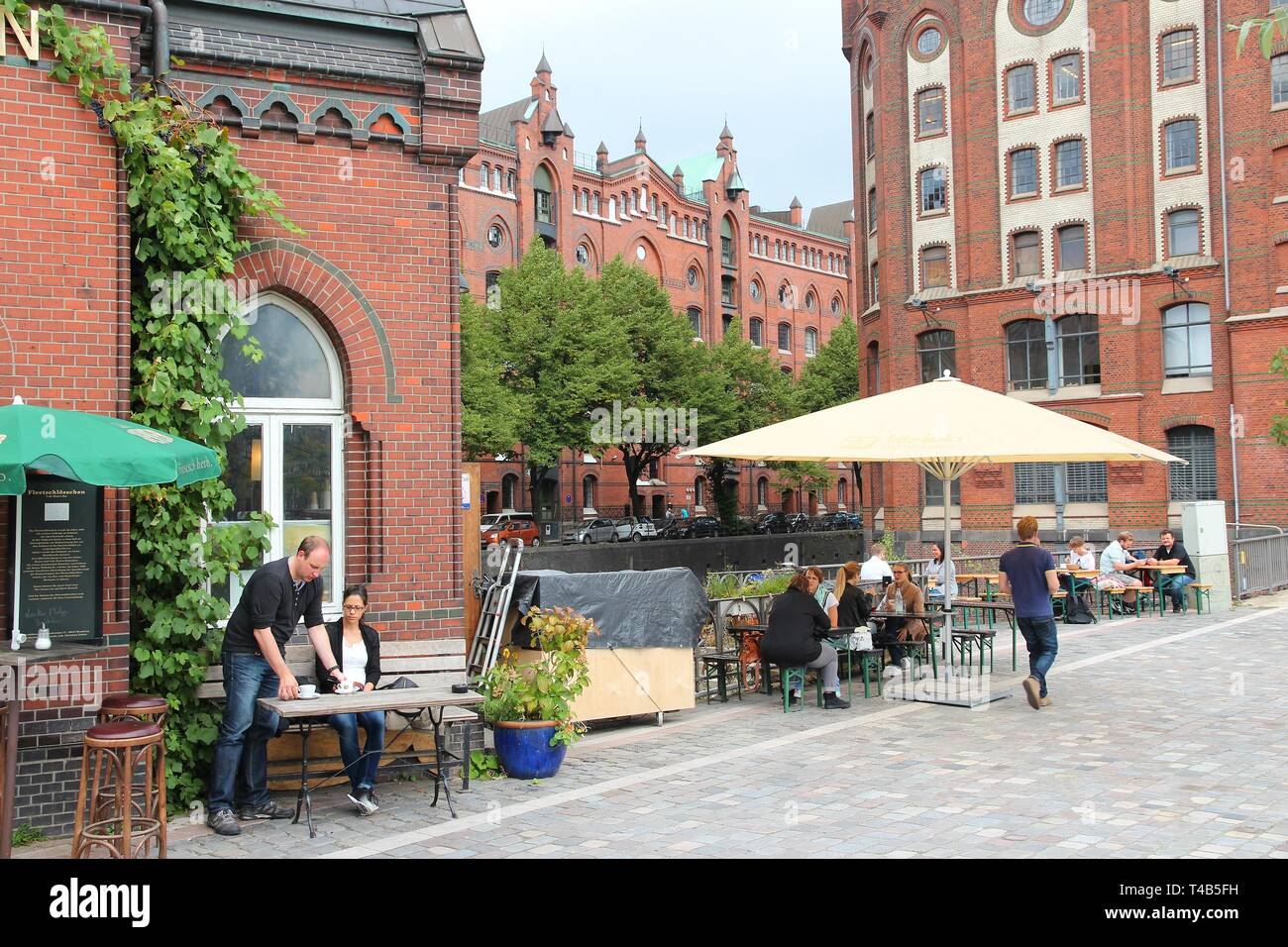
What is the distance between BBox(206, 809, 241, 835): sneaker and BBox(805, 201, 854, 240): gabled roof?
91944mm

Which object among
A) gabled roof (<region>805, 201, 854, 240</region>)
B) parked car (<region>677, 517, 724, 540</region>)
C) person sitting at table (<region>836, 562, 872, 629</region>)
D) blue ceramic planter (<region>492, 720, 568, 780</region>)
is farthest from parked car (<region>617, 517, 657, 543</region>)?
gabled roof (<region>805, 201, 854, 240</region>)

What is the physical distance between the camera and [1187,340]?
3225 centimetres

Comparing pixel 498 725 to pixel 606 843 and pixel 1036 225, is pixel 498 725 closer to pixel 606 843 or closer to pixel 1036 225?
pixel 606 843

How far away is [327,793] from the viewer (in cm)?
748

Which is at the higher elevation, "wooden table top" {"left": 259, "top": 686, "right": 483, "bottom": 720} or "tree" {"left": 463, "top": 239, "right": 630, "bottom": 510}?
"tree" {"left": 463, "top": 239, "right": 630, "bottom": 510}

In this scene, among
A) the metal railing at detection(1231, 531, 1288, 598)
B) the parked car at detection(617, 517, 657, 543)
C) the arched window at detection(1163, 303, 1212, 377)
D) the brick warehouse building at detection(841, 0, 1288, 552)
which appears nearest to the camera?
the metal railing at detection(1231, 531, 1288, 598)

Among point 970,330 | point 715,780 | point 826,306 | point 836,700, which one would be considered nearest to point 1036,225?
Answer: point 970,330

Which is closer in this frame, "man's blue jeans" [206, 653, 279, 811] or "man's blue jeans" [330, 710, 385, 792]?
"man's blue jeans" [206, 653, 279, 811]

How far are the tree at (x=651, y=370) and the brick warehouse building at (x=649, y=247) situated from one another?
5.48m

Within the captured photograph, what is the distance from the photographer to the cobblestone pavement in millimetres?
5973

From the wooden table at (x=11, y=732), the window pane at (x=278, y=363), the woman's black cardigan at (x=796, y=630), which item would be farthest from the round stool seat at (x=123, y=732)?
the woman's black cardigan at (x=796, y=630)

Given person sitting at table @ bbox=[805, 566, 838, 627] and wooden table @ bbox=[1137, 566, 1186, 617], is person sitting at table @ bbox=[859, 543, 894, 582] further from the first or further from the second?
wooden table @ bbox=[1137, 566, 1186, 617]

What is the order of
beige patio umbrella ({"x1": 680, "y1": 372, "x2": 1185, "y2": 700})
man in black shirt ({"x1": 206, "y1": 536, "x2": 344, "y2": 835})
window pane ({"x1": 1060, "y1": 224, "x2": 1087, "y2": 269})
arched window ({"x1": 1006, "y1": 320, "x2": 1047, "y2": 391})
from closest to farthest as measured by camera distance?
man in black shirt ({"x1": 206, "y1": 536, "x2": 344, "y2": 835}) < beige patio umbrella ({"x1": 680, "y1": 372, "x2": 1185, "y2": 700}) < window pane ({"x1": 1060, "y1": 224, "x2": 1087, "y2": 269}) < arched window ({"x1": 1006, "y1": 320, "x2": 1047, "y2": 391})

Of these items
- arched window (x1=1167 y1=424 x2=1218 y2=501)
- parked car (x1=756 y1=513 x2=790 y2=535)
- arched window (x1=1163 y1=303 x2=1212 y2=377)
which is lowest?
parked car (x1=756 y1=513 x2=790 y2=535)
